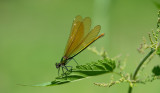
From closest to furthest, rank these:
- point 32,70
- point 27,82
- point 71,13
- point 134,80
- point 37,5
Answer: point 134,80, point 27,82, point 32,70, point 71,13, point 37,5

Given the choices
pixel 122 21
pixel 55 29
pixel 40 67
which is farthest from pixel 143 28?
pixel 40 67

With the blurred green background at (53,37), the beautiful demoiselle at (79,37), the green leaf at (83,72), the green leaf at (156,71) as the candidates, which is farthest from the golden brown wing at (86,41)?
the blurred green background at (53,37)

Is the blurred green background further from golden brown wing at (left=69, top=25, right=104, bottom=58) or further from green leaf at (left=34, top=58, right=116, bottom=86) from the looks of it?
green leaf at (left=34, top=58, right=116, bottom=86)

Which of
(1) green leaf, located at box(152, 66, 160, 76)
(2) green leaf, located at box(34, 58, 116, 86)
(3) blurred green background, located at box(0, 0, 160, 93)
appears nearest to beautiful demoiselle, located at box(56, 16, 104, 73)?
(2) green leaf, located at box(34, 58, 116, 86)

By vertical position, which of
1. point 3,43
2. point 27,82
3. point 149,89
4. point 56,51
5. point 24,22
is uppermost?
point 24,22

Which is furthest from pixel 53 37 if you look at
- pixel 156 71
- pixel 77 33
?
pixel 156 71

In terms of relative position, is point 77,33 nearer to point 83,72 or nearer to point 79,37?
point 79,37

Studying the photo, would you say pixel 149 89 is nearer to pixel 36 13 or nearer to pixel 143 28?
pixel 143 28
